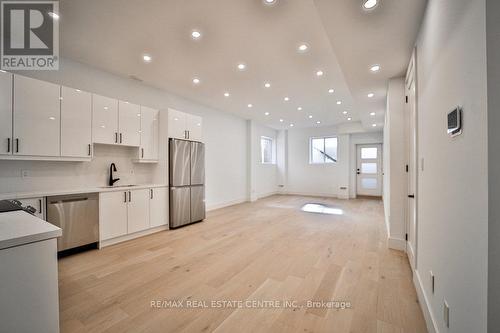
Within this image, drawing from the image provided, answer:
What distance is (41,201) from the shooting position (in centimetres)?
270

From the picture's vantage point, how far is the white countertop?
41.8 inches

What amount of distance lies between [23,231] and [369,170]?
939 cm

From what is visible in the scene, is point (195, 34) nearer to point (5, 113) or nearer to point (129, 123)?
point (129, 123)

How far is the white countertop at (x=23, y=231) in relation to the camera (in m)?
1.06

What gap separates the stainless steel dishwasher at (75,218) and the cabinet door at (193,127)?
2.18 meters

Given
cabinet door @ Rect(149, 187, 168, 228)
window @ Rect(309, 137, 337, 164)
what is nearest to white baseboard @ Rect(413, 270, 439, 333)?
cabinet door @ Rect(149, 187, 168, 228)

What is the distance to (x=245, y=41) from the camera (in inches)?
111

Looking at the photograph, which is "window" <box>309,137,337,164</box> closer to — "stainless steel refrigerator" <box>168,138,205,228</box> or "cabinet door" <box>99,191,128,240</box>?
"stainless steel refrigerator" <box>168,138,205,228</box>

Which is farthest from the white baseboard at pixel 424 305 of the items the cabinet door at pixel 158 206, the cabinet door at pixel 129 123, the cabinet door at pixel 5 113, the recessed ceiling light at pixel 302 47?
the cabinet door at pixel 5 113

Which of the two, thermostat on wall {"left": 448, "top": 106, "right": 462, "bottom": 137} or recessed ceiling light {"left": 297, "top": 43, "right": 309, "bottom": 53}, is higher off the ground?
recessed ceiling light {"left": 297, "top": 43, "right": 309, "bottom": 53}

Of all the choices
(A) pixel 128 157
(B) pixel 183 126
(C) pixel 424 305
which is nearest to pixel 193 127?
(B) pixel 183 126

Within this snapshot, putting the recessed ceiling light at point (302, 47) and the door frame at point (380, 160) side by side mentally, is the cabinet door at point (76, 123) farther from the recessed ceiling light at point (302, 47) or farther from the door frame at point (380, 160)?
the door frame at point (380, 160)

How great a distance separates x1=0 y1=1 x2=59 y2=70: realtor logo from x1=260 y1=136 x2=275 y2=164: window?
661cm

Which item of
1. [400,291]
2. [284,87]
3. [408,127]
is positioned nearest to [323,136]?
[284,87]
